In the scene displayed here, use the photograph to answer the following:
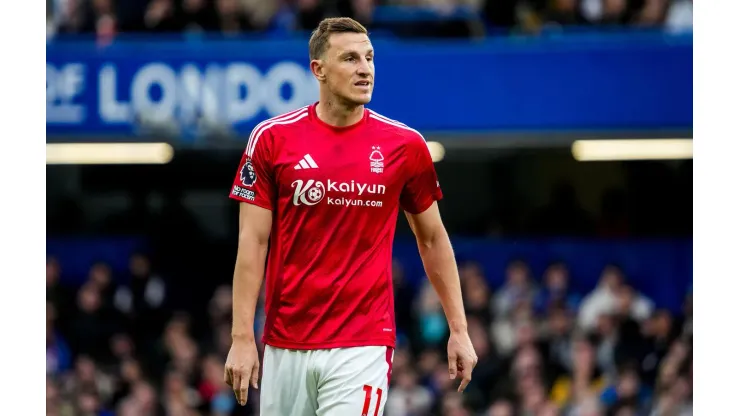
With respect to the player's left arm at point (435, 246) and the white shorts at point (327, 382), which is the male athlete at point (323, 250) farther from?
the player's left arm at point (435, 246)

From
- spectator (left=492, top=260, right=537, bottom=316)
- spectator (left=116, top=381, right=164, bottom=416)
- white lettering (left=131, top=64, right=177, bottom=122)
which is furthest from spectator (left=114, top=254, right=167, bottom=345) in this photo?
spectator (left=492, top=260, right=537, bottom=316)

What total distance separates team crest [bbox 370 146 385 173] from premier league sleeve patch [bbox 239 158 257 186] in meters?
0.56

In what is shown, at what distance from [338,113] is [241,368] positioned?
51.6 inches

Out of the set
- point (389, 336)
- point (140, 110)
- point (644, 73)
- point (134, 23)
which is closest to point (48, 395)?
point (140, 110)

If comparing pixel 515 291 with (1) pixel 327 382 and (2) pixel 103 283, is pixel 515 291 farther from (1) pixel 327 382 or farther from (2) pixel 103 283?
(1) pixel 327 382

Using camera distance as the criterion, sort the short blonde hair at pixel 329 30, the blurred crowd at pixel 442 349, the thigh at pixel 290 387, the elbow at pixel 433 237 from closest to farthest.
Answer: the thigh at pixel 290 387 → the short blonde hair at pixel 329 30 → the elbow at pixel 433 237 → the blurred crowd at pixel 442 349

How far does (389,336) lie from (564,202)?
1091 centimetres

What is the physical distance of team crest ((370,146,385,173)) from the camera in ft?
20.8

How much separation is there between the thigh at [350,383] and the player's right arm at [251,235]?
335 mm

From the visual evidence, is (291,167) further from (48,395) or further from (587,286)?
(587,286)

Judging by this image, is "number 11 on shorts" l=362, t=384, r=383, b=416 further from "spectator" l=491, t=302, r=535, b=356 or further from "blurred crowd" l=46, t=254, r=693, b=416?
"spectator" l=491, t=302, r=535, b=356

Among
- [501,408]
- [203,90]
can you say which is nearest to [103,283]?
[203,90]

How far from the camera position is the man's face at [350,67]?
6309mm

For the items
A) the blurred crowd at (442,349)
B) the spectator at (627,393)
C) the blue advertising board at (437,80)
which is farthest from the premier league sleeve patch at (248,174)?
the blue advertising board at (437,80)
